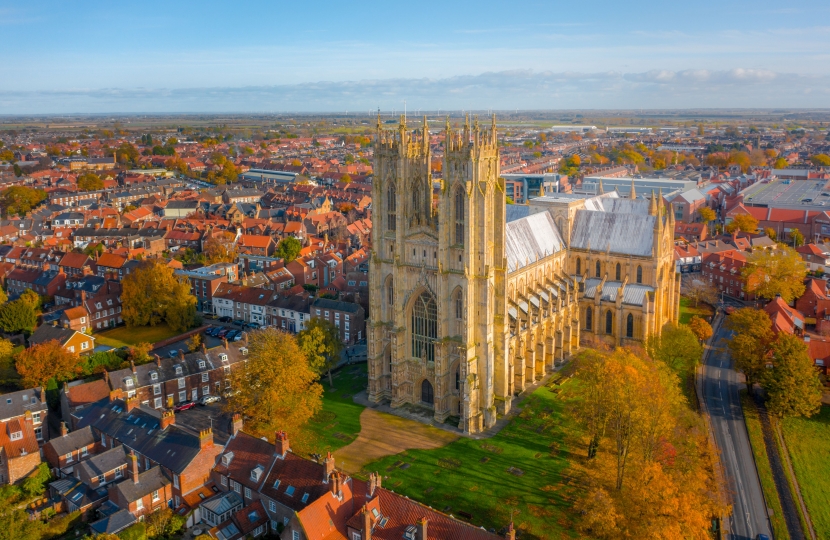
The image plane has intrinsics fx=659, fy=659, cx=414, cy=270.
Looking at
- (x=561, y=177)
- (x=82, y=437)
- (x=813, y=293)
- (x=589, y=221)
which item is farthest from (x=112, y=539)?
(x=561, y=177)

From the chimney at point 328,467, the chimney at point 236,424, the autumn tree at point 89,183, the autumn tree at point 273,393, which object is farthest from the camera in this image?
the autumn tree at point 89,183

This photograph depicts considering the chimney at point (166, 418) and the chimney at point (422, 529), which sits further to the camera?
the chimney at point (166, 418)

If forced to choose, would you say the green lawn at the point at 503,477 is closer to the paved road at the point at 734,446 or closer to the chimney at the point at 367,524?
the chimney at the point at 367,524

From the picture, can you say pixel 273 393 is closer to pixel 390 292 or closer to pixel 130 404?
pixel 130 404

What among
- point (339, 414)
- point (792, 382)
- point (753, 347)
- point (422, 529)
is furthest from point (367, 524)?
point (753, 347)

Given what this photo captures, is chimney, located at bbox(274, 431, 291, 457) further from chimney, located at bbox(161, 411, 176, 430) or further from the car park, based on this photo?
the car park

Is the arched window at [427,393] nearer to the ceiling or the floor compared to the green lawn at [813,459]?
nearer to the ceiling

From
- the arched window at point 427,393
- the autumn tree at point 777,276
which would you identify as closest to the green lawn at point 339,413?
the arched window at point 427,393

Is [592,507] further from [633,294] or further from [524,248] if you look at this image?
[633,294]
